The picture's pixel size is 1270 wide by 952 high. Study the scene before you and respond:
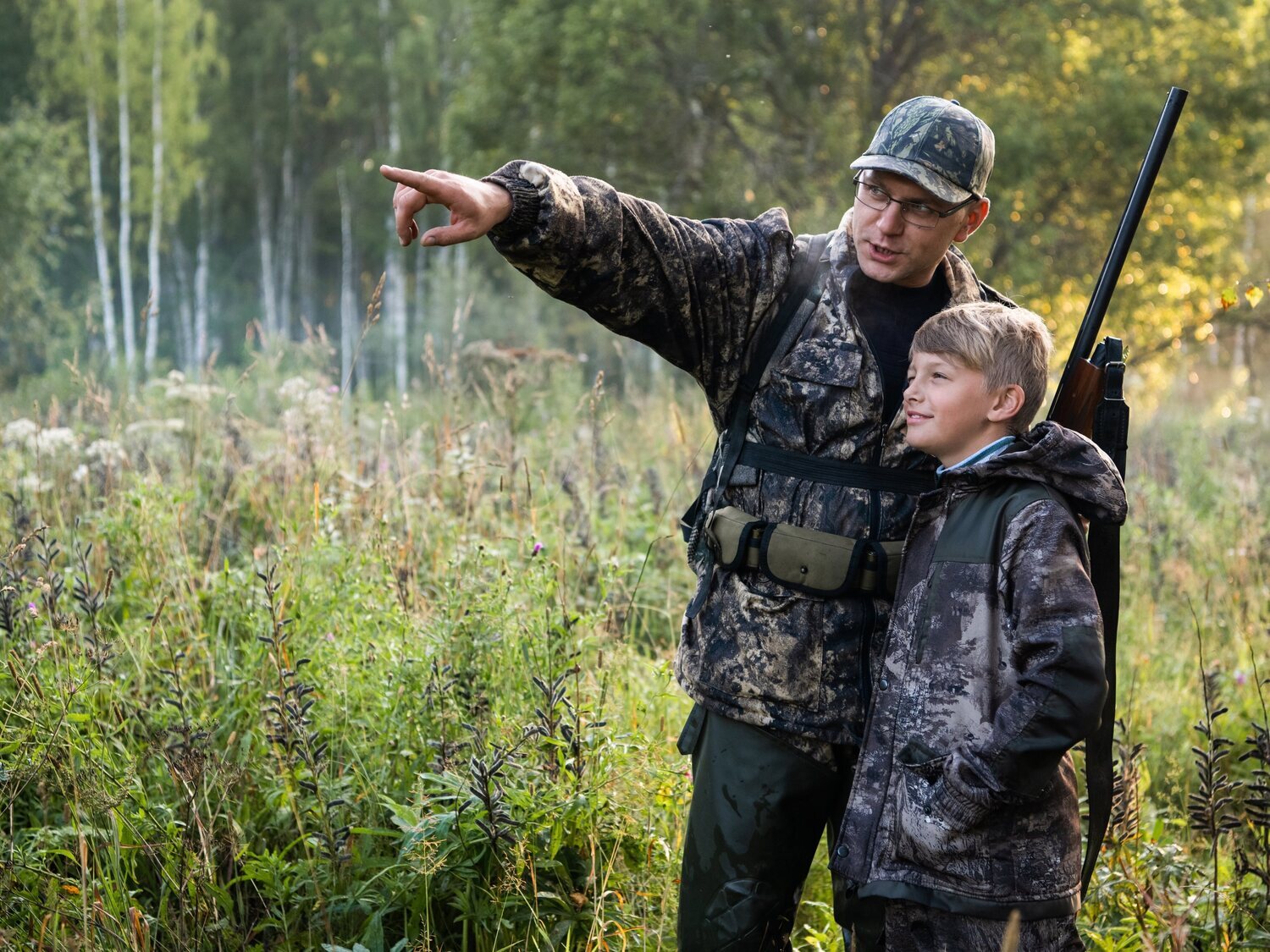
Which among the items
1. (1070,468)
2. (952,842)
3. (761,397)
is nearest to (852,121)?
(761,397)

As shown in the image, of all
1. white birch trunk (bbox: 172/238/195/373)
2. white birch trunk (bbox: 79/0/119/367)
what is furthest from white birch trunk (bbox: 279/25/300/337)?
white birch trunk (bbox: 79/0/119/367)

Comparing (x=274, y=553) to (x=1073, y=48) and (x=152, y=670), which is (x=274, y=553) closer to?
(x=152, y=670)

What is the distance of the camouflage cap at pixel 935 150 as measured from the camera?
2.35 meters

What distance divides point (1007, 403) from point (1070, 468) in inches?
8.6

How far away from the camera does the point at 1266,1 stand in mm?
17375

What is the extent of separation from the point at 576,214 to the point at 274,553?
2.13 meters

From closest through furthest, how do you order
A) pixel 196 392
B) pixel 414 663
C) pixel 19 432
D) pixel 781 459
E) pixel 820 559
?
pixel 820 559 → pixel 781 459 → pixel 414 663 → pixel 19 432 → pixel 196 392

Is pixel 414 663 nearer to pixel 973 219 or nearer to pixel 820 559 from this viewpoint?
pixel 820 559

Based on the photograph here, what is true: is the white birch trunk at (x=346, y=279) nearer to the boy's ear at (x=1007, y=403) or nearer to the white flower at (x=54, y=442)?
the white flower at (x=54, y=442)

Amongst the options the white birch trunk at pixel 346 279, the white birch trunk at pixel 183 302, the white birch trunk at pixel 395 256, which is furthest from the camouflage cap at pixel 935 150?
the white birch trunk at pixel 183 302

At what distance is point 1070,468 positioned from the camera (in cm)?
202

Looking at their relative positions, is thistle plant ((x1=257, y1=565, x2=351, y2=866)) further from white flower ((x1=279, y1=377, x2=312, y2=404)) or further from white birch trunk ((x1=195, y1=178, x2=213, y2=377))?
white birch trunk ((x1=195, y1=178, x2=213, y2=377))

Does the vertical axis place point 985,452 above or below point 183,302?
above

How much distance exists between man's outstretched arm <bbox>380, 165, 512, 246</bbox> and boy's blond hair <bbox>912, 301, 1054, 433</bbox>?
2.96 feet
